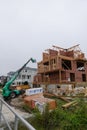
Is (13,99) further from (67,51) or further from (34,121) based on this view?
(67,51)

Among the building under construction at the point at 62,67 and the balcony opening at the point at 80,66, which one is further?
the balcony opening at the point at 80,66

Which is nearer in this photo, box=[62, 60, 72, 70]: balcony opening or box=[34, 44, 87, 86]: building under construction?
box=[34, 44, 87, 86]: building under construction

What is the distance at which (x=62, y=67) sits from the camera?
33281 mm

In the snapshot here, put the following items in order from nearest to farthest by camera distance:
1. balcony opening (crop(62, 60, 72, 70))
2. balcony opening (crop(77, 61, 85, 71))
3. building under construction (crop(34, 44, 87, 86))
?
building under construction (crop(34, 44, 87, 86)), balcony opening (crop(62, 60, 72, 70)), balcony opening (crop(77, 61, 85, 71))

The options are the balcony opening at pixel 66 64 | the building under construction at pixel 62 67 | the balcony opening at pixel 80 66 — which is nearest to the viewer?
the building under construction at pixel 62 67

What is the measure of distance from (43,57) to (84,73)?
23.8 ft

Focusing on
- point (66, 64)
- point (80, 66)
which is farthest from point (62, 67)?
point (80, 66)

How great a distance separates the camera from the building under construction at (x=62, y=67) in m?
31.8

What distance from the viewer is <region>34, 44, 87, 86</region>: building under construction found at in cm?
3184

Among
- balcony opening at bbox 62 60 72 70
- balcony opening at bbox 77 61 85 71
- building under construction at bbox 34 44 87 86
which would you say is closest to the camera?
building under construction at bbox 34 44 87 86

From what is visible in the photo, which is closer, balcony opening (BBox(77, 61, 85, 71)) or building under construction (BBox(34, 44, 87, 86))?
building under construction (BBox(34, 44, 87, 86))

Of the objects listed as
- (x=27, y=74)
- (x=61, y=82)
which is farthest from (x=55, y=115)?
(x=27, y=74)

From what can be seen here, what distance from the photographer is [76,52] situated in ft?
114

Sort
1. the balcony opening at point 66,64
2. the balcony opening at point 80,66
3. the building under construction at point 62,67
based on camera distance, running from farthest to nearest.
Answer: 1. the balcony opening at point 80,66
2. the balcony opening at point 66,64
3. the building under construction at point 62,67
